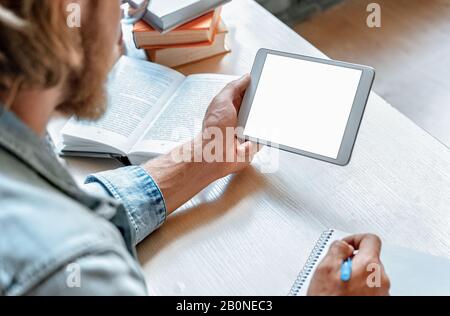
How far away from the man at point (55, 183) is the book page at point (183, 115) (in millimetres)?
223

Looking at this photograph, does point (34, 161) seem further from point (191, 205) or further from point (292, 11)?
point (292, 11)

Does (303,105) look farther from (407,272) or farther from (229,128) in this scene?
(407,272)

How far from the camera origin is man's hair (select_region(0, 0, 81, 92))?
52cm

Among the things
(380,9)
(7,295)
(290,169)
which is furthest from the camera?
(380,9)

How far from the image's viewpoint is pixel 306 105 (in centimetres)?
91

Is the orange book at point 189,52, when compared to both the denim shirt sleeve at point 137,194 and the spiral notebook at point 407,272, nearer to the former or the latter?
the denim shirt sleeve at point 137,194

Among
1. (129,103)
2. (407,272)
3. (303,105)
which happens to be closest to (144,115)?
(129,103)

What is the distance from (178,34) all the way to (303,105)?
13.1 inches

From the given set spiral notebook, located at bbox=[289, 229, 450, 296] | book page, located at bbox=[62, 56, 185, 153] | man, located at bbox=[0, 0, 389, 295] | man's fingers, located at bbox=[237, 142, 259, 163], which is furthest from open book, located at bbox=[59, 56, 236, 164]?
spiral notebook, located at bbox=[289, 229, 450, 296]

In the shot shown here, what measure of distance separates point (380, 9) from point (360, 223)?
5.18 ft

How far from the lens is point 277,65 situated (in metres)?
0.95

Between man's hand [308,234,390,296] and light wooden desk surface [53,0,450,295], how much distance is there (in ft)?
0.19
